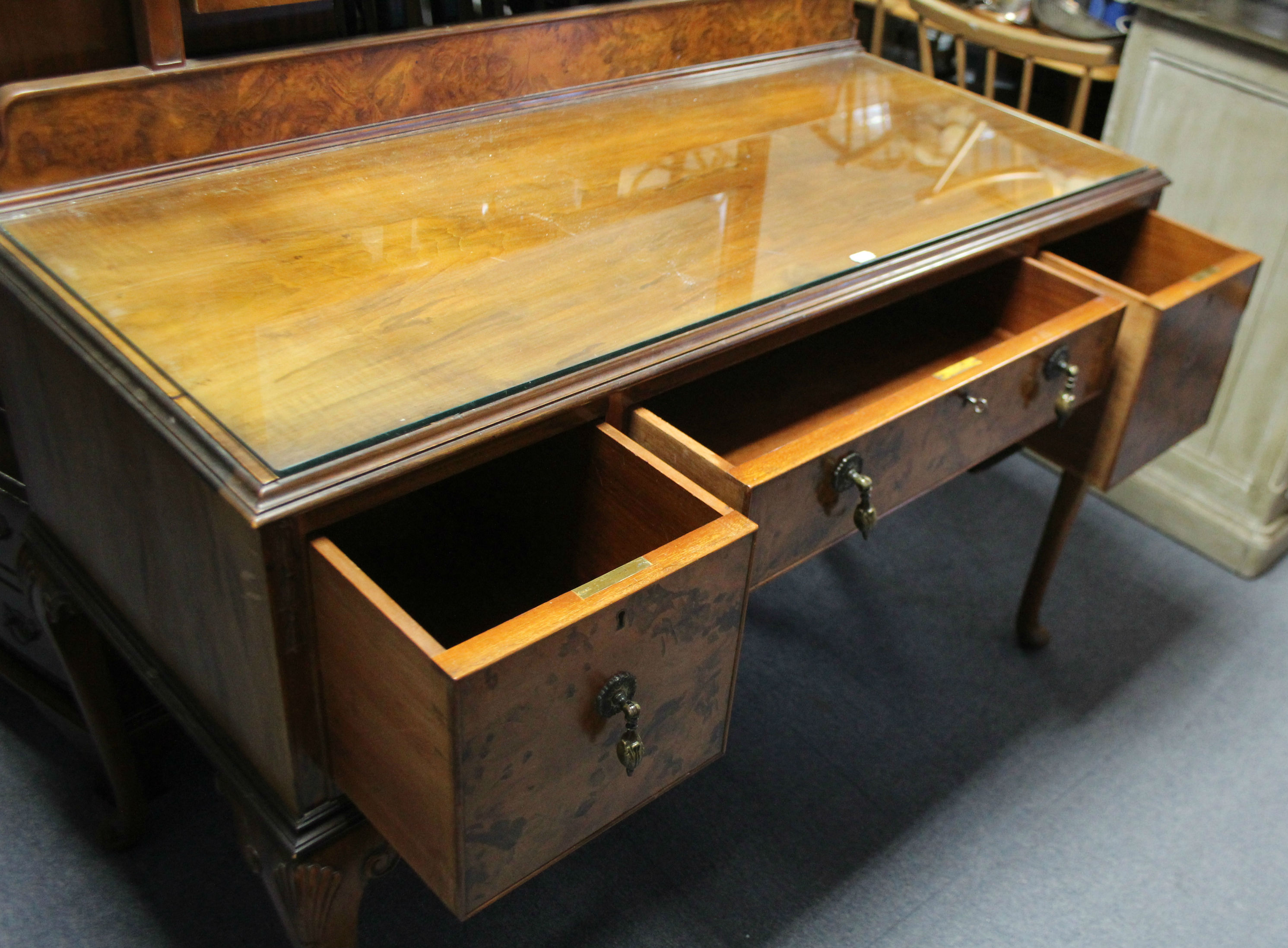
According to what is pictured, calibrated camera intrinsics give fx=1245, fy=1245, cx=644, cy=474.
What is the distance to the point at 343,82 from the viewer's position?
1139mm

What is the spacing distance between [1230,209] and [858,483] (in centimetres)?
108

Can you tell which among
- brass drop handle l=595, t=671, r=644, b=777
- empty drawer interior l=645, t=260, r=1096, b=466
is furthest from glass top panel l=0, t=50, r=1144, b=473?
brass drop handle l=595, t=671, r=644, b=777

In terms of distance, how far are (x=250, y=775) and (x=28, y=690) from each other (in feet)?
2.00

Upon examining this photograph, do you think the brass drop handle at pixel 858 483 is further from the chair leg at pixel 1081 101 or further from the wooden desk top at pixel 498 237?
the chair leg at pixel 1081 101

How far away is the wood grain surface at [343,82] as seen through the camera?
994mm

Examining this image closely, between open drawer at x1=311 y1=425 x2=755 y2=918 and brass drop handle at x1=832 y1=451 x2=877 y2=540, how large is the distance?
172mm

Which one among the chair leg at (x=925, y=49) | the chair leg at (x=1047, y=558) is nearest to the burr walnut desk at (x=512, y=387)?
the chair leg at (x=1047, y=558)

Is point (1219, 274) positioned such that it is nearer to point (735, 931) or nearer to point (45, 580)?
point (735, 931)

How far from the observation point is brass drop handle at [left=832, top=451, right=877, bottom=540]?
1.02 m

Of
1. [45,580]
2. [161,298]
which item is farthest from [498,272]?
[45,580]

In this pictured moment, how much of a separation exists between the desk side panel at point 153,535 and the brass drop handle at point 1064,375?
76cm

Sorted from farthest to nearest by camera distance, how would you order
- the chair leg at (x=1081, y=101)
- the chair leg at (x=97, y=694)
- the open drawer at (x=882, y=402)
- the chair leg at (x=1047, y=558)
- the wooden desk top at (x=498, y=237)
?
the chair leg at (x=1081, y=101) < the chair leg at (x=1047, y=558) < the chair leg at (x=97, y=694) < the open drawer at (x=882, y=402) < the wooden desk top at (x=498, y=237)

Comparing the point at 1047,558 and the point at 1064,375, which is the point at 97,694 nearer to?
the point at 1064,375

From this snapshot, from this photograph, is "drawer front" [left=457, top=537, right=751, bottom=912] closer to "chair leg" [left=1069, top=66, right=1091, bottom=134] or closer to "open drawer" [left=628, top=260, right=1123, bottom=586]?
"open drawer" [left=628, top=260, right=1123, bottom=586]
